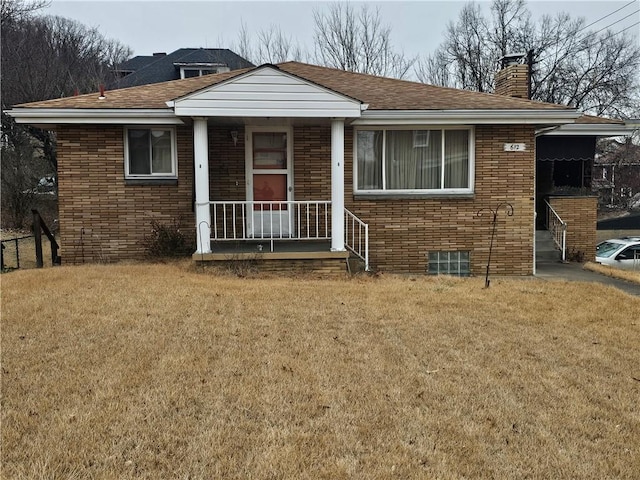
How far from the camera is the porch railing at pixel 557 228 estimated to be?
13113 millimetres

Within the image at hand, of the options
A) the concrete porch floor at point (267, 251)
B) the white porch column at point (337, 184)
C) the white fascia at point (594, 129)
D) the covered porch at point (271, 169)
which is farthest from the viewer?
the white fascia at point (594, 129)

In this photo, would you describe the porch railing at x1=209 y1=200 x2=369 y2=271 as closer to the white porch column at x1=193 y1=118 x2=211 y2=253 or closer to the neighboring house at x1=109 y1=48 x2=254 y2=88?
the white porch column at x1=193 y1=118 x2=211 y2=253

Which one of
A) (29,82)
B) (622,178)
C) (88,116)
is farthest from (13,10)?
(622,178)

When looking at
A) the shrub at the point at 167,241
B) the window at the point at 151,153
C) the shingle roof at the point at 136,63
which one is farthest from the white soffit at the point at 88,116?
the shingle roof at the point at 136,63

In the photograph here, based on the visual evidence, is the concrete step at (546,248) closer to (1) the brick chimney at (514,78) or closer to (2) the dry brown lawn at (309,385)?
(1) the brick chimney at (514,78)

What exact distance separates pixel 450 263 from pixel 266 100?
16.2ft

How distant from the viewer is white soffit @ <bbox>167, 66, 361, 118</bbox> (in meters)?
8.62

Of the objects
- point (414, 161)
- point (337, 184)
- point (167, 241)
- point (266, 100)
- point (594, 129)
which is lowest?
point (167, 241)

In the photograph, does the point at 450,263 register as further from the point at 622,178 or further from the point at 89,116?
the point at 622,178

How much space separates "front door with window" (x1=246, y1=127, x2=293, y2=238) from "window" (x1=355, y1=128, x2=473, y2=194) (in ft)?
4.87

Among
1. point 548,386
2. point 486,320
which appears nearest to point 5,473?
point 548,386

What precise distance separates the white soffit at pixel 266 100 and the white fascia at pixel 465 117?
3.42 ft

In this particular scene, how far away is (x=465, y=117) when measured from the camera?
32.5ft

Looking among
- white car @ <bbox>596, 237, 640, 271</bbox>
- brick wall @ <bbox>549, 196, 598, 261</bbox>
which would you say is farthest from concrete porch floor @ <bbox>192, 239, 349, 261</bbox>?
white car @ <bbox>596, 237, 640, 271</bbox>
